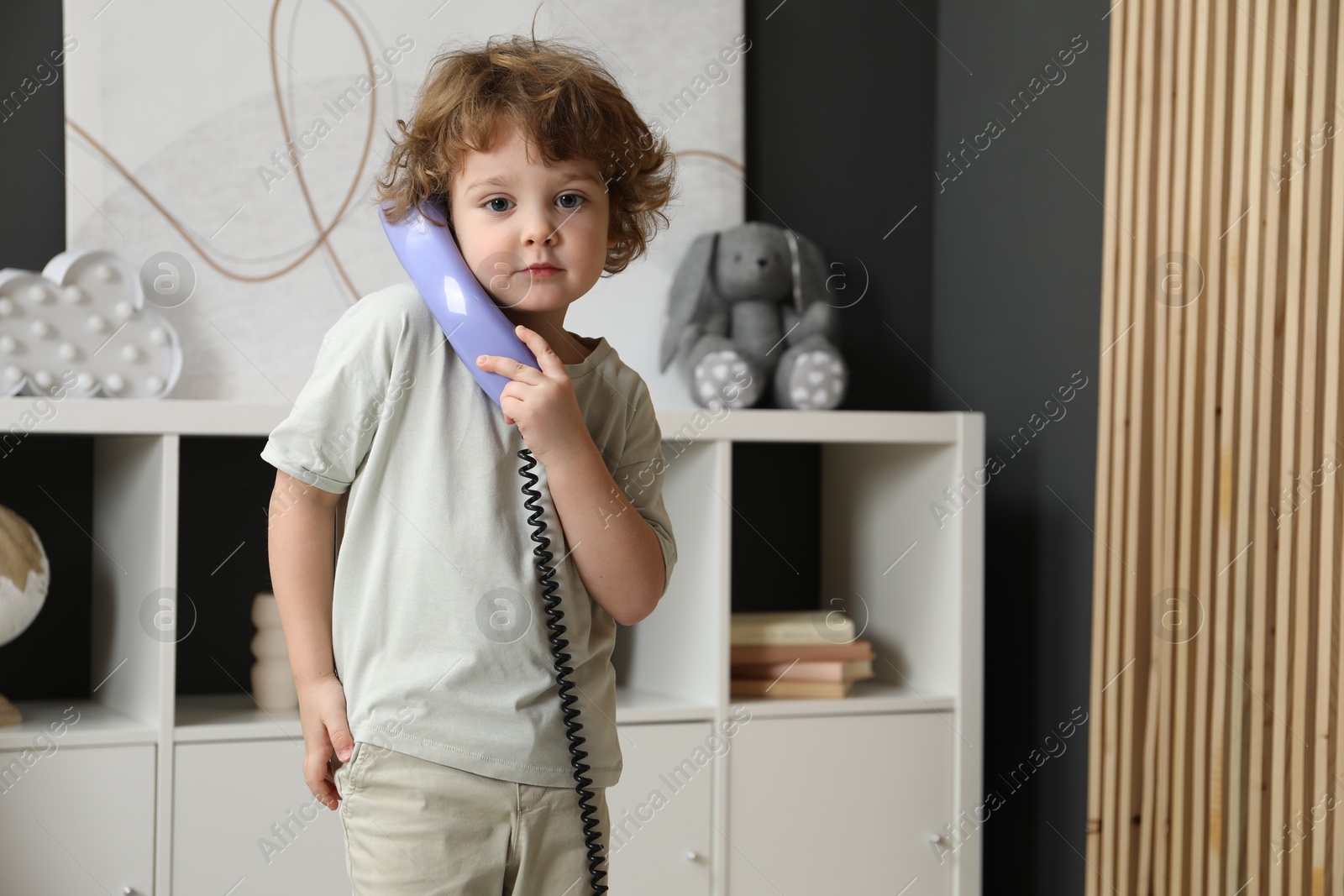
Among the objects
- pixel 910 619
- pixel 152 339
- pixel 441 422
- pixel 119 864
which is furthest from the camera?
pixel 910 619

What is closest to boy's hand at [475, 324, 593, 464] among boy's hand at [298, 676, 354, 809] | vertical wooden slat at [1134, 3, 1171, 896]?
boy's hand at [298, 676, 354, 809]

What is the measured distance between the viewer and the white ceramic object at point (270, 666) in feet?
6.22

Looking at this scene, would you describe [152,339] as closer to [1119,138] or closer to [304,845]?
[304,845]

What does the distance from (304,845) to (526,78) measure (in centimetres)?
127

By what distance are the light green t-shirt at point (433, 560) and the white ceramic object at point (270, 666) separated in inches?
38.9

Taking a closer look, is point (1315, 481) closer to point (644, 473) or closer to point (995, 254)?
point (995, 254)

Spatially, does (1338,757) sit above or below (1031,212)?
below

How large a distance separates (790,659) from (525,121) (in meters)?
1.34

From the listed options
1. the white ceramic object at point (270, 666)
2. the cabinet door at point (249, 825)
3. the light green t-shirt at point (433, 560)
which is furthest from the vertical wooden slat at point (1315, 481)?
the white ceramic object at point (270, 666)

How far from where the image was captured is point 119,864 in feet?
5.63

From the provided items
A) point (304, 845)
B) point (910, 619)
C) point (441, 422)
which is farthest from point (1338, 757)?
point (304, 845)

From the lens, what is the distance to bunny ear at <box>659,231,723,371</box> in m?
2.27

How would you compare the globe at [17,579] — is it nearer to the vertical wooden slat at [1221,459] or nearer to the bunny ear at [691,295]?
the bunny ear at [691,295]

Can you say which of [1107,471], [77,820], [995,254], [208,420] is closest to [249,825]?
[77,820]
